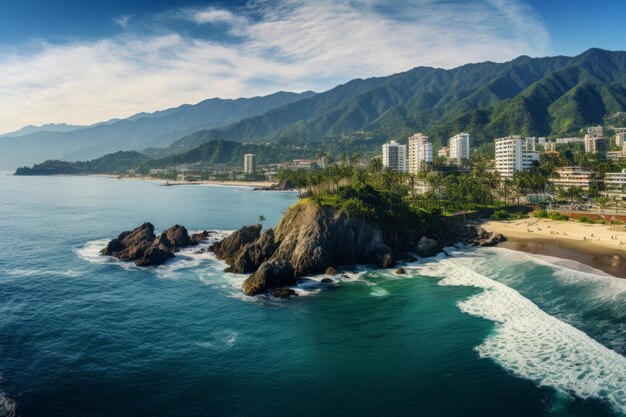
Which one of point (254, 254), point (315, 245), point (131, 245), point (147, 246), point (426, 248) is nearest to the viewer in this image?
point (315, 245)

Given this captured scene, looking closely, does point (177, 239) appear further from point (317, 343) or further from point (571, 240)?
point (571, 240)

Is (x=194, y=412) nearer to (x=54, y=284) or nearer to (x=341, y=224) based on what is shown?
(x=54, y=284)

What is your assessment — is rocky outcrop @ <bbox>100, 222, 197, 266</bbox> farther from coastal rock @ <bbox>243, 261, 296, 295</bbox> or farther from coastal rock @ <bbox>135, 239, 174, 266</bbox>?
coastal rock @ <bbox>243, 261, 296, 295</bbox>

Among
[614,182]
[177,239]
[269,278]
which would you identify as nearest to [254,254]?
[269,278]

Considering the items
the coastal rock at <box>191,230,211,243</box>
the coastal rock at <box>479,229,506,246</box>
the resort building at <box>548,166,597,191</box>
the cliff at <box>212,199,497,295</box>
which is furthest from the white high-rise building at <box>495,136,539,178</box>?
the coastal rock at <box>191,230,211,243</box>

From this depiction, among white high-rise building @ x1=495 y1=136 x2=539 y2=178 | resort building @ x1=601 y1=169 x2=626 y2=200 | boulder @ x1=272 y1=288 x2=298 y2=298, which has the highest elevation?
white high-rise building @ x1=495 y1=136 x2=539 y2=178

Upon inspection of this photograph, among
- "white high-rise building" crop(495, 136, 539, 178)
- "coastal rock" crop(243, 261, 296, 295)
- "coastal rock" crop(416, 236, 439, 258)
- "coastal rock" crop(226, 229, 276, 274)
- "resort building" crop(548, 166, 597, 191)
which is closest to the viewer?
"coastal rock" crop(243, 261, 296, 295)
